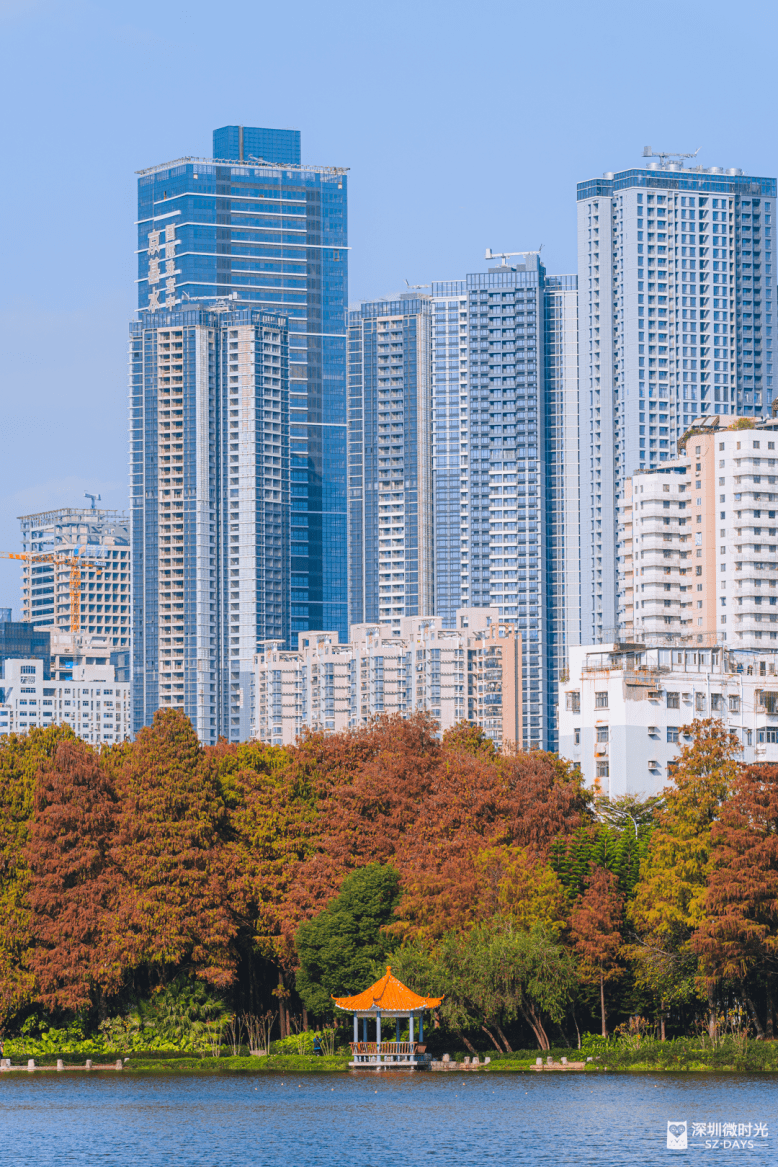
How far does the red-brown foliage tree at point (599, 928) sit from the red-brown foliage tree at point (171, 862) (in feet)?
48.7

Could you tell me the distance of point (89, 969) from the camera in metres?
84.0

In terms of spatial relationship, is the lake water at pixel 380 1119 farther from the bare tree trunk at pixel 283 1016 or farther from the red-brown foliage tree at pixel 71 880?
the bare tree trunk at pixel 283 1016

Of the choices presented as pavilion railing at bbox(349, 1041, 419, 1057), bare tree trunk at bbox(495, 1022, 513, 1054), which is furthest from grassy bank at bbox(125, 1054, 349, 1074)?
bare tree trunk at bbox(495, 1022, 513, 1054)

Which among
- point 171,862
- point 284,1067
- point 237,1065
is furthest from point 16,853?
point 284,1067

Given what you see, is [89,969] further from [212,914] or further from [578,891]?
[578,891]

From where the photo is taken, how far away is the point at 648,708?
122 m

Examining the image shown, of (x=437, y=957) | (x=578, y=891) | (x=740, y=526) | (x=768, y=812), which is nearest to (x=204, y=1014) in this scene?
(x=437, y=957)

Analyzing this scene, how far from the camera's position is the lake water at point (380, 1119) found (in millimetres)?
58719

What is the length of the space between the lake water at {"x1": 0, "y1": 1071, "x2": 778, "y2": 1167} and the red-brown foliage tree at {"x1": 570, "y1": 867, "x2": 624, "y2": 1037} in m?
6.50

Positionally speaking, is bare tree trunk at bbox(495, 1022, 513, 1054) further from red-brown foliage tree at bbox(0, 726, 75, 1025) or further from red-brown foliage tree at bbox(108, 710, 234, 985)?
red-brown foliage tree at bbox(0, 726, 75, 1025)

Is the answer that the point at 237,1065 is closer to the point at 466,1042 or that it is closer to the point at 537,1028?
the point at 466,1042

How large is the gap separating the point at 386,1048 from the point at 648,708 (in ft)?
148

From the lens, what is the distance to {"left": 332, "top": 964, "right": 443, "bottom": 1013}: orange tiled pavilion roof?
259 feet

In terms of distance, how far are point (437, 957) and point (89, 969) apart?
15015 mm
